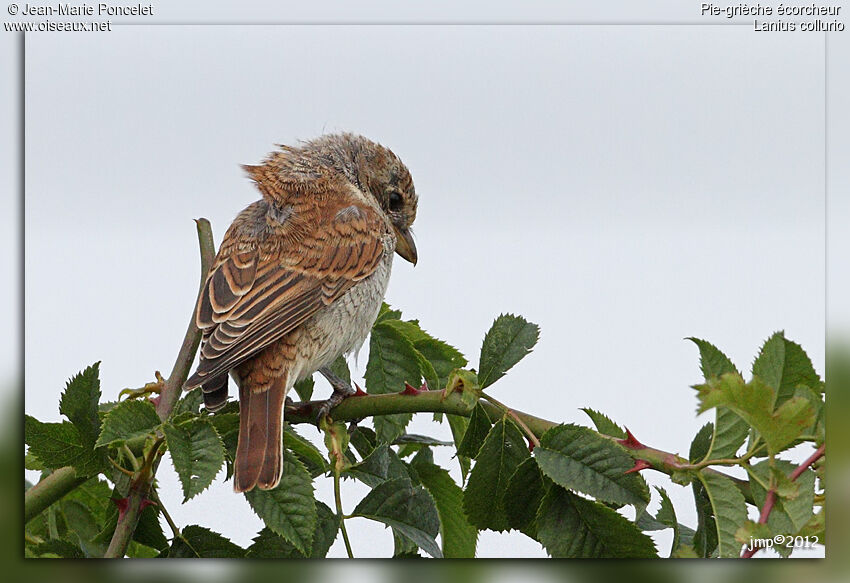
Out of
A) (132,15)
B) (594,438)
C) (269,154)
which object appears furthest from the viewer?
(269,154)

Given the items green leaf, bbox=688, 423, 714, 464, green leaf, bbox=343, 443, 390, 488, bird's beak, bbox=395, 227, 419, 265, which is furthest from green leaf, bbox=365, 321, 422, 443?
bird's beak, bbox=395, 227, 419, 265

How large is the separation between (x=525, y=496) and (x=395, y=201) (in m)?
1.89

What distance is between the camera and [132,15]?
6.15 ft

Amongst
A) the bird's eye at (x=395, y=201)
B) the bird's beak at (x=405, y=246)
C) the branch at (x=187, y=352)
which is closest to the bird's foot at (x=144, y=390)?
the branch at (x=187, y=352)

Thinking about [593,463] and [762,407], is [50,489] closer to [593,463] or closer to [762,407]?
[593,463]

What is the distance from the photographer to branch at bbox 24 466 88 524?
1.57 m

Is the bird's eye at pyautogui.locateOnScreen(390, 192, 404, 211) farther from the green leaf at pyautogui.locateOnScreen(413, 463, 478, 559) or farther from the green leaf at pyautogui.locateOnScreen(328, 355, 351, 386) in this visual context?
the green leaf at pyautogui.locateOnScreen(413, 463, 478, 559)

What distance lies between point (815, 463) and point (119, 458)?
114 cm

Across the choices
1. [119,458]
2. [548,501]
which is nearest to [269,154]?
[119,458]

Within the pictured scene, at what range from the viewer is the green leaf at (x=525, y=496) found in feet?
4.99

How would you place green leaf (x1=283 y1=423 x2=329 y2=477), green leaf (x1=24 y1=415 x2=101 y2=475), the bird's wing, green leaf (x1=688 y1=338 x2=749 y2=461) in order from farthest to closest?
1. the bird's wing
2. green leaf (x1=283 y1=423 x2=329 y2=477)
3. green leaf (x1=24 y1=415 x2=101 y2=475)
4. green leaf (x1=688 y1=338 x2=749 y2=461)

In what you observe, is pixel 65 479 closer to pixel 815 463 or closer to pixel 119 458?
pixel 119 458

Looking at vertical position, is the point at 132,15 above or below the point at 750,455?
above

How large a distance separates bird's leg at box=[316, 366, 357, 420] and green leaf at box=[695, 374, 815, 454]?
0.76m
